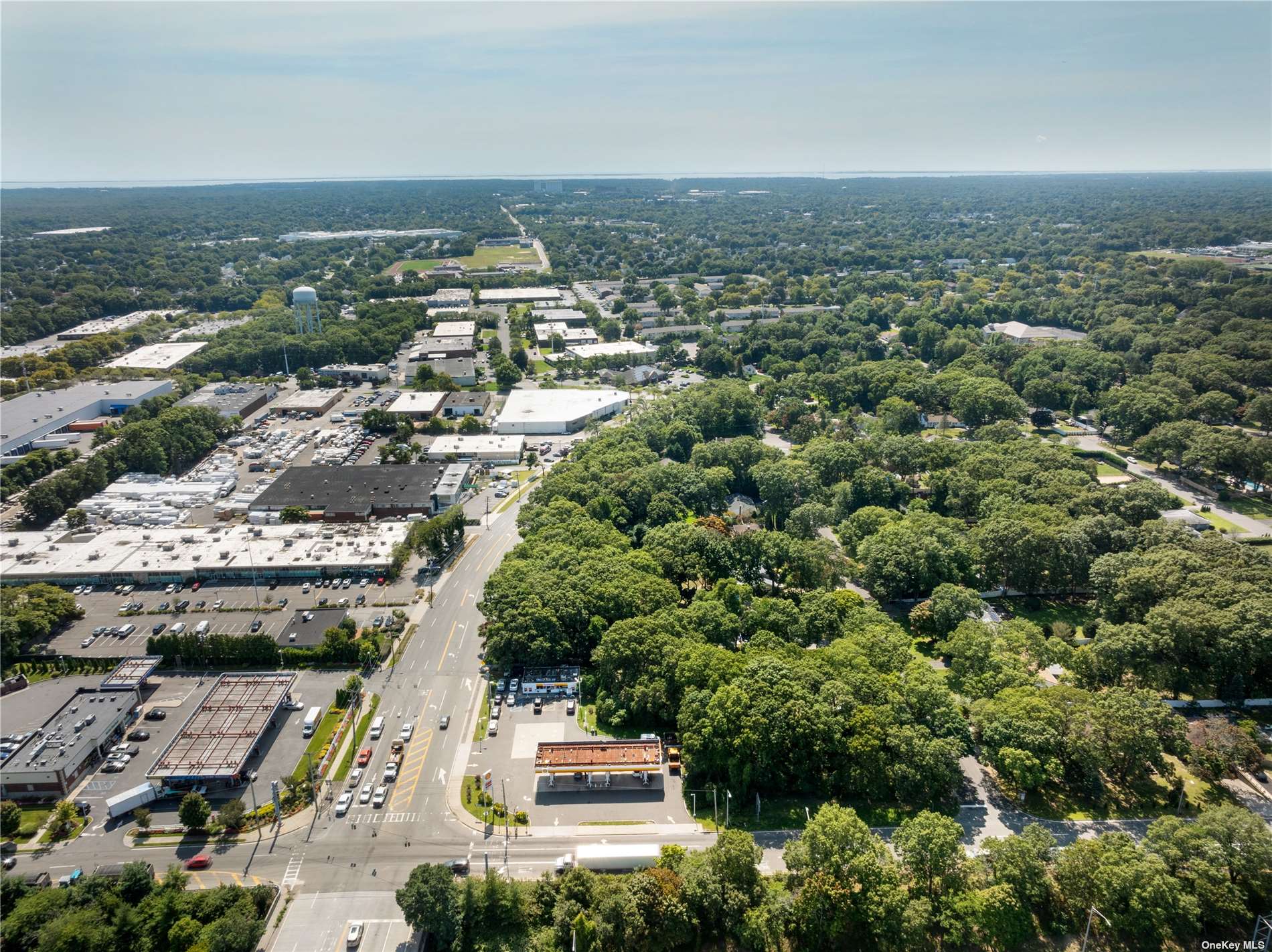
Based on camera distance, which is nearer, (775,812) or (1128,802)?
Answer: (775,812)

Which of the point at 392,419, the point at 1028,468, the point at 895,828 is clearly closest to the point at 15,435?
the point at 392,419

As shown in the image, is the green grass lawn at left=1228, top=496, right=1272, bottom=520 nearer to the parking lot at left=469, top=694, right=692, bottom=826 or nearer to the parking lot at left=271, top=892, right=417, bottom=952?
the parking lot at left=469, top=694, right=692, bottom=826

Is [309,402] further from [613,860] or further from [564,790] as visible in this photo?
[613,860]

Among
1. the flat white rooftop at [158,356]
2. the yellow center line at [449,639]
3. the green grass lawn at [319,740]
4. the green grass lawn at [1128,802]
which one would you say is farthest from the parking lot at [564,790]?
the flat white rooftop at [158,356]

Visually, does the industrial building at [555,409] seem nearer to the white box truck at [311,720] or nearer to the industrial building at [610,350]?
the industrial building at [610,350]

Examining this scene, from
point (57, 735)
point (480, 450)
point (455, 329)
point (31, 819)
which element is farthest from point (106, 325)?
point (31, 819)

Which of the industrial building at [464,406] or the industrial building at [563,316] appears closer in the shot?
the industrial building at [464,406]

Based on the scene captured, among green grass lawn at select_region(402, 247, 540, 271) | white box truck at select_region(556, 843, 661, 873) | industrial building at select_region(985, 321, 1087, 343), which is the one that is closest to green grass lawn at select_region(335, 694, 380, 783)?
white box truck at select_region(556, 843, 661, 873)
